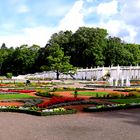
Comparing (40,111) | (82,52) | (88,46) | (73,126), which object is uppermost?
(88,46)

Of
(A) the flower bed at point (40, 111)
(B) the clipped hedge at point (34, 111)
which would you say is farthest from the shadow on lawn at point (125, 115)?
(A) the flower bed at point (40, 111)

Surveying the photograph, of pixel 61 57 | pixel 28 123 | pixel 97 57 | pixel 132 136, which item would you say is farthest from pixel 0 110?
pixel 97 57

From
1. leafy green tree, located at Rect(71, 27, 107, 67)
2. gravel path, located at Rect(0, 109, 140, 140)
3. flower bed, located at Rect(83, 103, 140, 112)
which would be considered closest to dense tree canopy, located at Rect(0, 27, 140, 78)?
leafy green tree, located at Rect(71, 27, 107, 67)

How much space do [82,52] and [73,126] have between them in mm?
80593

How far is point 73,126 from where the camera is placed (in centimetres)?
1584

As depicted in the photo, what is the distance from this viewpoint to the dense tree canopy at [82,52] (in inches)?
3666

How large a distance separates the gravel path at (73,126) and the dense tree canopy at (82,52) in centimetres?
6420

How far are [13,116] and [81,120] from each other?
3.72 meters

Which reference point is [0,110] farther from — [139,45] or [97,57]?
[139,45]

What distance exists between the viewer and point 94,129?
15109 mm

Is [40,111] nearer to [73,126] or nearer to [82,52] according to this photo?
[73,126]

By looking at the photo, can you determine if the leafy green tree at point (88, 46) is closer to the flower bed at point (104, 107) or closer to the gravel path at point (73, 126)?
the flower bed at point (104, 107)

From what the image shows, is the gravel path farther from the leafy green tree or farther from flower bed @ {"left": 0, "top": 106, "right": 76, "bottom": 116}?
the leafy green tree

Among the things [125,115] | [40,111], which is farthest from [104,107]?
[40,111]
